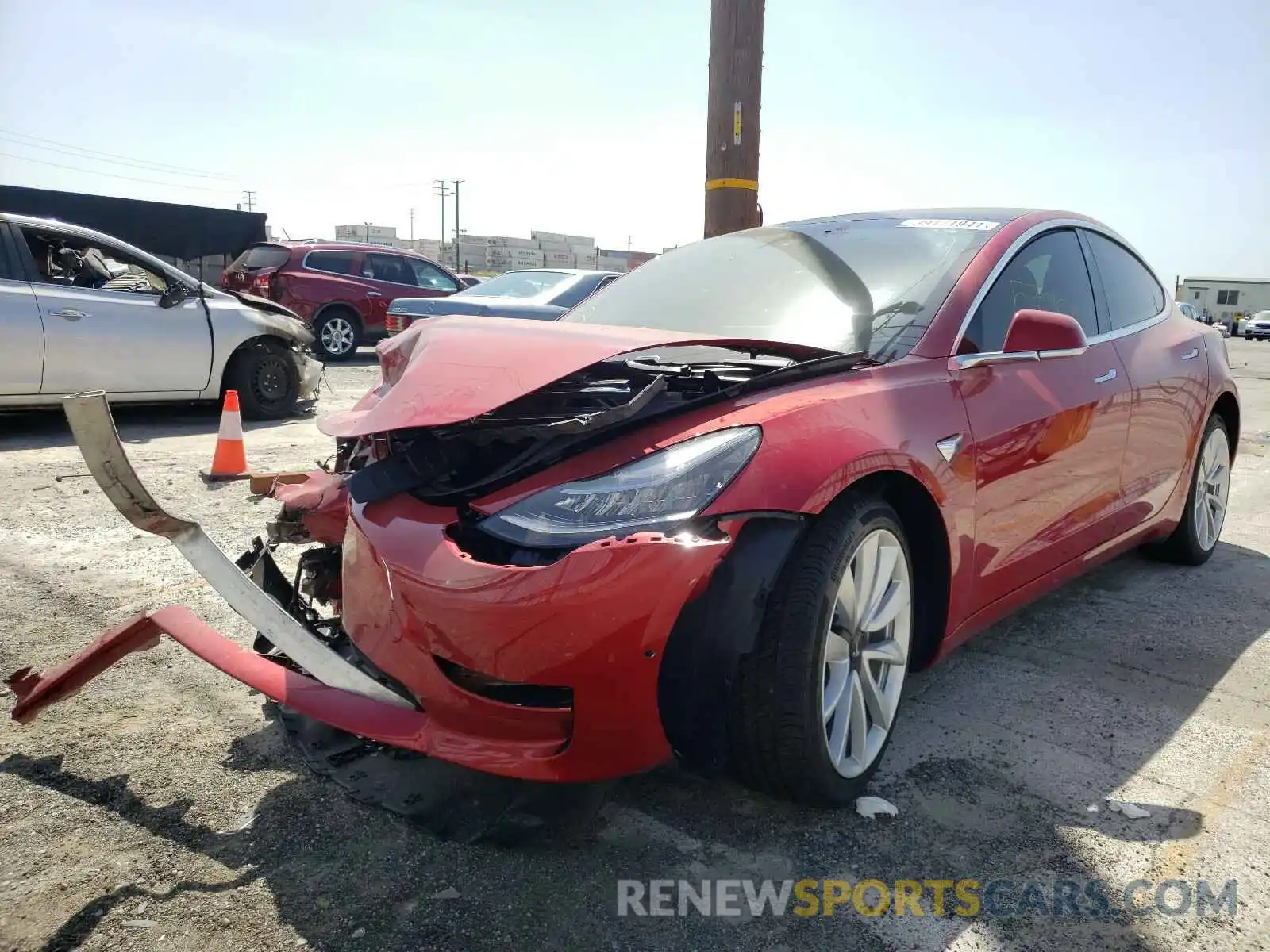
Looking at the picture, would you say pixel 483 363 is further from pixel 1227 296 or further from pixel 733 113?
pixel 1227 296

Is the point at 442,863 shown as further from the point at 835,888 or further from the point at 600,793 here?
the point at 835,888

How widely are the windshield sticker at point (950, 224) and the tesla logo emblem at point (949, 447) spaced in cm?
98

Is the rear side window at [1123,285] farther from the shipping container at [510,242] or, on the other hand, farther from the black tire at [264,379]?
the shipping container at [510,242]

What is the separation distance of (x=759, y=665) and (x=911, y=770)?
30.0 inches

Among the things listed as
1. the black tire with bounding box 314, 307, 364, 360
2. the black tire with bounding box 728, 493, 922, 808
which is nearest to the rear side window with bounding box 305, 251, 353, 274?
the black tire with bounding box 314, 307, 364, 360

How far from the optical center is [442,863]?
1.98 meters

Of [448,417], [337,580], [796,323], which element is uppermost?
[796,323]

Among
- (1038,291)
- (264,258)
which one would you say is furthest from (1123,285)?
(264,258)

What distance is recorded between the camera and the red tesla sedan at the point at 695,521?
185 cm

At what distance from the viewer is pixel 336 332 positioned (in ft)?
43.8

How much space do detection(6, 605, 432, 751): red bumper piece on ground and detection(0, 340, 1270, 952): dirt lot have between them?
0.15 metres

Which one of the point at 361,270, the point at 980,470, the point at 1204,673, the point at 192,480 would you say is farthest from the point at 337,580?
the point at 361,270

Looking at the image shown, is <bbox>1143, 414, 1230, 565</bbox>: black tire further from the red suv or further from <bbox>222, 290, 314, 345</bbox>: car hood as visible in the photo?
the red suv

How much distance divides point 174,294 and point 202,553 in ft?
19.8
